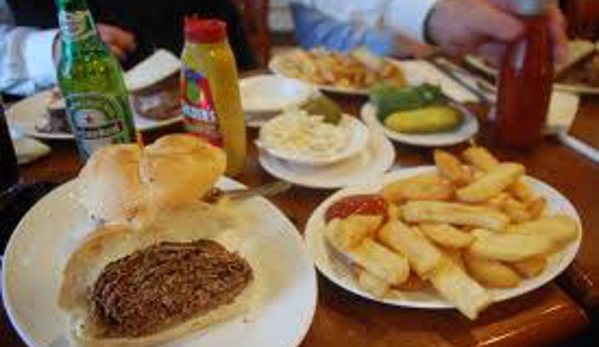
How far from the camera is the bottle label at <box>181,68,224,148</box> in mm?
1032

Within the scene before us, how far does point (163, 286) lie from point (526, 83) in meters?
0.84

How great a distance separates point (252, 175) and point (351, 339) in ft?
1.55

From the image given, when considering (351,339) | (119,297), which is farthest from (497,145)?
(119,297)

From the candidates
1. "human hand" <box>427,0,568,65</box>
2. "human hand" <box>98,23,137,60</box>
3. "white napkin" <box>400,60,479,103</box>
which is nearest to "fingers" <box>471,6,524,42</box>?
"human hand" <box>427,0,568,65</box>

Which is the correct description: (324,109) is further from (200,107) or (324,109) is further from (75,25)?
(75,25)

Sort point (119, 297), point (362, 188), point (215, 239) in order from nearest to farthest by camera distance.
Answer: point (119, 297)
point (215, 239)
point (362, 188)

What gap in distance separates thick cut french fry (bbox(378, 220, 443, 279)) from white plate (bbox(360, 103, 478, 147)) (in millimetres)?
413

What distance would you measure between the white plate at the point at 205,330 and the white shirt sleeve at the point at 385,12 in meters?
0.80

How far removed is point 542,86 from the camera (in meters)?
1.16

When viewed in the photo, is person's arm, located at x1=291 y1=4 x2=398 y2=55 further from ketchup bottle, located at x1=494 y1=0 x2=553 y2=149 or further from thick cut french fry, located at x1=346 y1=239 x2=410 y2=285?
thick cut french fry, located at x1=346 y1=239 x2=410 y2=285

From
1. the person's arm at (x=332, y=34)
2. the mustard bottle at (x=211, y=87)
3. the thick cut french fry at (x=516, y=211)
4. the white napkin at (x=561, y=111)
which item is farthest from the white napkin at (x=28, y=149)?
the person's arm at (x=332, y=34)

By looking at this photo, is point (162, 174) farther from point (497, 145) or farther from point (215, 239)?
point (497, 145)

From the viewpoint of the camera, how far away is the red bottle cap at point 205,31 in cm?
99

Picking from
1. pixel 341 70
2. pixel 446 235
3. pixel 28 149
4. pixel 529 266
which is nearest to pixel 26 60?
pixel 28 149
